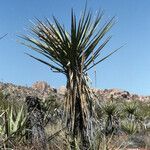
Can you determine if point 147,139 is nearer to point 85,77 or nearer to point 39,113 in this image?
→ point 39,113

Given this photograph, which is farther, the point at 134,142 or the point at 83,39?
the point at 134,142

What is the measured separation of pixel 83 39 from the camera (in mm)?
11500

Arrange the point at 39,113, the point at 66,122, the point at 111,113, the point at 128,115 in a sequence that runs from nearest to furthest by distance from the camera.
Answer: the point at 66,122, the point at 39,113, the point at 111,113, the point at 128,115

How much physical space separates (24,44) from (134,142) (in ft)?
42.4

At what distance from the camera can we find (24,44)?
1134 centimetres

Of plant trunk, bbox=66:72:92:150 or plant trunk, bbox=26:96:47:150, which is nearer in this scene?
plant trunk, bbox=66:72:92:150

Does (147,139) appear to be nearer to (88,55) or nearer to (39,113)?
(39,113)

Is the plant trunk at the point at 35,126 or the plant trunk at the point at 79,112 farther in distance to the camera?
the plant trunk at the point at 35,126

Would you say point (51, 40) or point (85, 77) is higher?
point (51, 40)

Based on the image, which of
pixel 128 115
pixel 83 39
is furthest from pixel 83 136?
pixel 128 115

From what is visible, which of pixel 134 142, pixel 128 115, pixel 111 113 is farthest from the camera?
pixel 128 115

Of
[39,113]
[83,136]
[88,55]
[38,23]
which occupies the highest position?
[38,23]

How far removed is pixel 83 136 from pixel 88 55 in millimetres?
1840

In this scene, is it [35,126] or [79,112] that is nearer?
[79,112]
